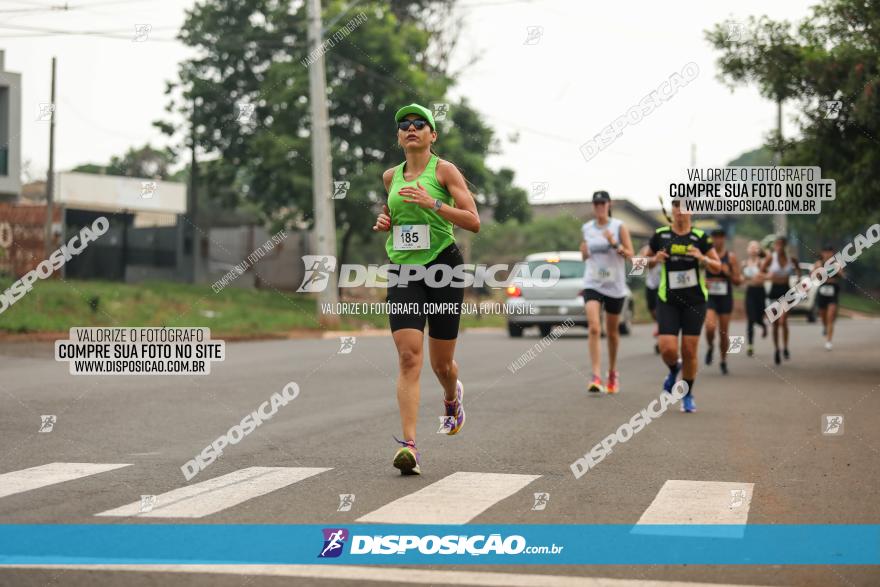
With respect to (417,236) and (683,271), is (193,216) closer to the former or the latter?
(683,271)

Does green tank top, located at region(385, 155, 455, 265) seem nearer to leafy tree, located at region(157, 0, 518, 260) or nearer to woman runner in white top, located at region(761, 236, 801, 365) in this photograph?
woman runner in white top, located at region(761, 236, 801, 365)

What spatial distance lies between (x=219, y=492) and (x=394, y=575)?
2.17 meters

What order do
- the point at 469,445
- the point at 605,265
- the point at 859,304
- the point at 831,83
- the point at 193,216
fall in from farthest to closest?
1. the point at 859,304
2. the point at 193,216
3. the point at 831,83
4. the point at 605,265
5. the point at 469,445

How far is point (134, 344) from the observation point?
15242mm

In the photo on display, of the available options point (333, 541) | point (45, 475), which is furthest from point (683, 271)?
point (333, 541)

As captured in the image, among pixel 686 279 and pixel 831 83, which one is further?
pixel 831 83

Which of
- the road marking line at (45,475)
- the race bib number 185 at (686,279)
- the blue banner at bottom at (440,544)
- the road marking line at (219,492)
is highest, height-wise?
the race bib number 185 at (686,279)

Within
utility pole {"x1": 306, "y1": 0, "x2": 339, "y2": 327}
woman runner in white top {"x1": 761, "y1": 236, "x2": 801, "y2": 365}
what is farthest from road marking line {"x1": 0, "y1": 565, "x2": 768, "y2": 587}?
utility pole {"x1": 306, "y1": 0, "x2": 339, "y2": 327}

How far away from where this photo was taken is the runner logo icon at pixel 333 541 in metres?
5.32

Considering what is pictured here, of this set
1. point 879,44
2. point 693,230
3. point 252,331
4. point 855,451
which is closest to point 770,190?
point 879,44

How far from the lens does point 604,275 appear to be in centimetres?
1339

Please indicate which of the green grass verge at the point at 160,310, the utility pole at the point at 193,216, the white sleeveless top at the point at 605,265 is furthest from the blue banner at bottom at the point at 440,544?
the utility pole at the point at 193,216

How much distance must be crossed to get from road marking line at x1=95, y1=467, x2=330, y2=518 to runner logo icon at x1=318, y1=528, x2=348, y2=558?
2.74 ft

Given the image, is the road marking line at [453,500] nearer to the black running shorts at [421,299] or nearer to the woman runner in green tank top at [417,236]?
the woman runner in green tank top at [417,236]
